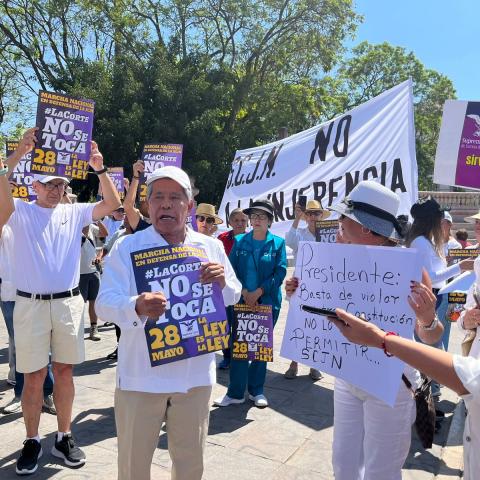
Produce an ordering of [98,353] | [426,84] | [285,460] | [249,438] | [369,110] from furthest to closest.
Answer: [426,84]
[98,353]
[369,110]
[249,438]
[285,460]

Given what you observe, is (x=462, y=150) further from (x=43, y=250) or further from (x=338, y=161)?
(x=43, y=250)

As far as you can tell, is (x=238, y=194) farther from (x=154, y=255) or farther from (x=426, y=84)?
(x=426, y=84)

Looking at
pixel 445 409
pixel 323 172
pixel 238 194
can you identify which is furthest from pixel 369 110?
pixel 445 409

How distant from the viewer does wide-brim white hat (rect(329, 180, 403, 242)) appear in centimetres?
251

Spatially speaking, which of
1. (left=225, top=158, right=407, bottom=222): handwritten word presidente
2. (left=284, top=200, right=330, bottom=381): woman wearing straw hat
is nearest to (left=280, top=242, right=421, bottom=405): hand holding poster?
(left=225, top=158, right=407, bottom=222): handwritten word presidente

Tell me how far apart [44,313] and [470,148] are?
4.30m

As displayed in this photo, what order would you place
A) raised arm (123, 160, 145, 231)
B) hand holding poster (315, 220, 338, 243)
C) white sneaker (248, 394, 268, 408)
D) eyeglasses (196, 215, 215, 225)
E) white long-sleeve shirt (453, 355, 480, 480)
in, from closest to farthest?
1. white long-sleeve shirt (453, 355, 480, 480)
2. raised arm (123, 160, 145, 231)
3. white sneaker (248, 394, 268, 408)
4. hand holding poster (315, 220, 338, 243)
5. eyeglasses (196, 215, 215, 225)

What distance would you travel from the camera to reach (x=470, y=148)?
5.18 meters

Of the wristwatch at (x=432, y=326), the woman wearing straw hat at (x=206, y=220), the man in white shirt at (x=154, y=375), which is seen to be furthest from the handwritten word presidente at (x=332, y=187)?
the man in white shirt at (x=154, y=375)

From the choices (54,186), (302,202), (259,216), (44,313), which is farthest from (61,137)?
(302,202)

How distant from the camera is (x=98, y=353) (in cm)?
656

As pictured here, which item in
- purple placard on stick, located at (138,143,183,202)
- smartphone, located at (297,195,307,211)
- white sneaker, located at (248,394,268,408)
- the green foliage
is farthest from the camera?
the green foliage

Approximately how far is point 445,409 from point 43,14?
88.0 ft

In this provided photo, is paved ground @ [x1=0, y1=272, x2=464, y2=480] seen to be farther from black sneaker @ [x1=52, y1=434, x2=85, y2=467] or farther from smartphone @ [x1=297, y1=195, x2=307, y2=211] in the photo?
smartphone @ [x1=297, y1=195, x2=307, y2=211]
